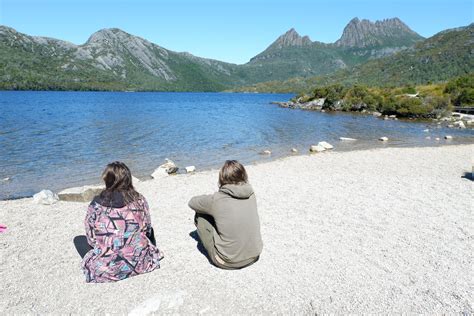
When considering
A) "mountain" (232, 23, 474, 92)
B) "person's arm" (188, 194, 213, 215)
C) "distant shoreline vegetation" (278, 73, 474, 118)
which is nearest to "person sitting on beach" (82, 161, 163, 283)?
"person's arm" (188, 194, 213, 215)

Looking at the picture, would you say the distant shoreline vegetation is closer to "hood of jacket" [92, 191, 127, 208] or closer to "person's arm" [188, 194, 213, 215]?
"person's arm" [188, 194, 213, 215]

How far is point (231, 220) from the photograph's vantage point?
6.29 metres

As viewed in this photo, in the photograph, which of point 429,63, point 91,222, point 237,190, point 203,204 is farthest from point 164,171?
point 429,63

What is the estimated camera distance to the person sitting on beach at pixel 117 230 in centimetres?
581

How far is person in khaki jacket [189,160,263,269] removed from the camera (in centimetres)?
627

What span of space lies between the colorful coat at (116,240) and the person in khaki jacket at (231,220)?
1.13 meters

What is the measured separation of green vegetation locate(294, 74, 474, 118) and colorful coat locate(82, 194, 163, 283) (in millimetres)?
55216

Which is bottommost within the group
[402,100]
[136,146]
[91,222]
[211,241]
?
[136,146]

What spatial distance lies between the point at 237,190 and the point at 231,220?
571mm

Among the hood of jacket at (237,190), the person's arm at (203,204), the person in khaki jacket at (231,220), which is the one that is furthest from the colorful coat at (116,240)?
the hood of jacket at (237,190)

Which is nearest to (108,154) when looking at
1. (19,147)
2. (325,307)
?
(19,147)

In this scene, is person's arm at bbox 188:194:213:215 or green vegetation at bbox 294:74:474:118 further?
green vegetation at bbox 294:74:474:118

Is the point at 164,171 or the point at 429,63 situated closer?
the point at 164,171

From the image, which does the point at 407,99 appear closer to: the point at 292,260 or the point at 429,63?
the point at 292,260
